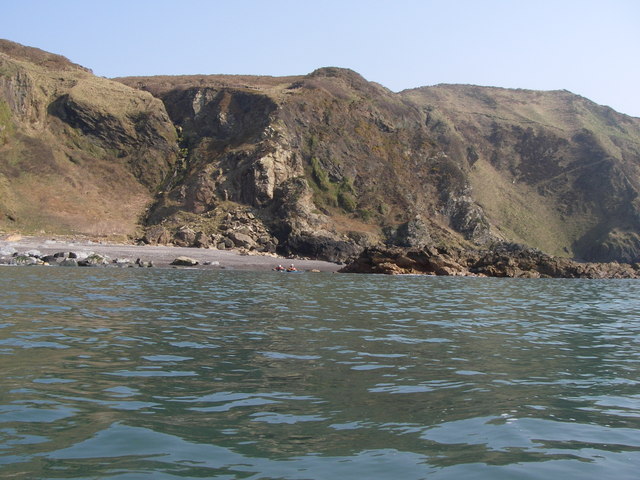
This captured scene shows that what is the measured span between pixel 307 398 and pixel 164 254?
48989mm

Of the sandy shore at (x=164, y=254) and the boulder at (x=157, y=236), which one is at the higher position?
the boulder at (x=157, y=236)

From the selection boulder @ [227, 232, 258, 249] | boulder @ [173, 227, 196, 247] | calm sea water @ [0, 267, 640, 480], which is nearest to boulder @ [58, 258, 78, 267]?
boulder @ [173, 227, 196, 247]

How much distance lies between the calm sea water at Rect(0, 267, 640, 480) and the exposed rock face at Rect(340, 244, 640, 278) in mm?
38781

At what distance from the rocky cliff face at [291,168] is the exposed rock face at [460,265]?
11.6 m

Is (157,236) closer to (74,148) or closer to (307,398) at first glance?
(74,148)

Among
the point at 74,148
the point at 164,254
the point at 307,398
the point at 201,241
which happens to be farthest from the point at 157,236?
the point at 307,398

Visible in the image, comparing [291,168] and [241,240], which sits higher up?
[291,168]

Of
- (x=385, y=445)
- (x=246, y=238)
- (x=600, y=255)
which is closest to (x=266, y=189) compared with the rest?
(x=246, y=238)

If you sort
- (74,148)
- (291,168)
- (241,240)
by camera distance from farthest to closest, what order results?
(291,168), (74,148), (241,240)

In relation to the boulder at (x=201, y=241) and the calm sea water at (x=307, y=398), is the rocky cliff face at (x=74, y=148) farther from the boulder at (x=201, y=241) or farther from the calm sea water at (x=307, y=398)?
the calm sea water at (x=307, y=398)

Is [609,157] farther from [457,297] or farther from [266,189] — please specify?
[457,297]

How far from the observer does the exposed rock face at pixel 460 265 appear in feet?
186

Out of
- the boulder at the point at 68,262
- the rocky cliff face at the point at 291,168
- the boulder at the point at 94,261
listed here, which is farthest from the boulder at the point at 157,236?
the boulder at the point at 68,262

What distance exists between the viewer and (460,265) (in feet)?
195
